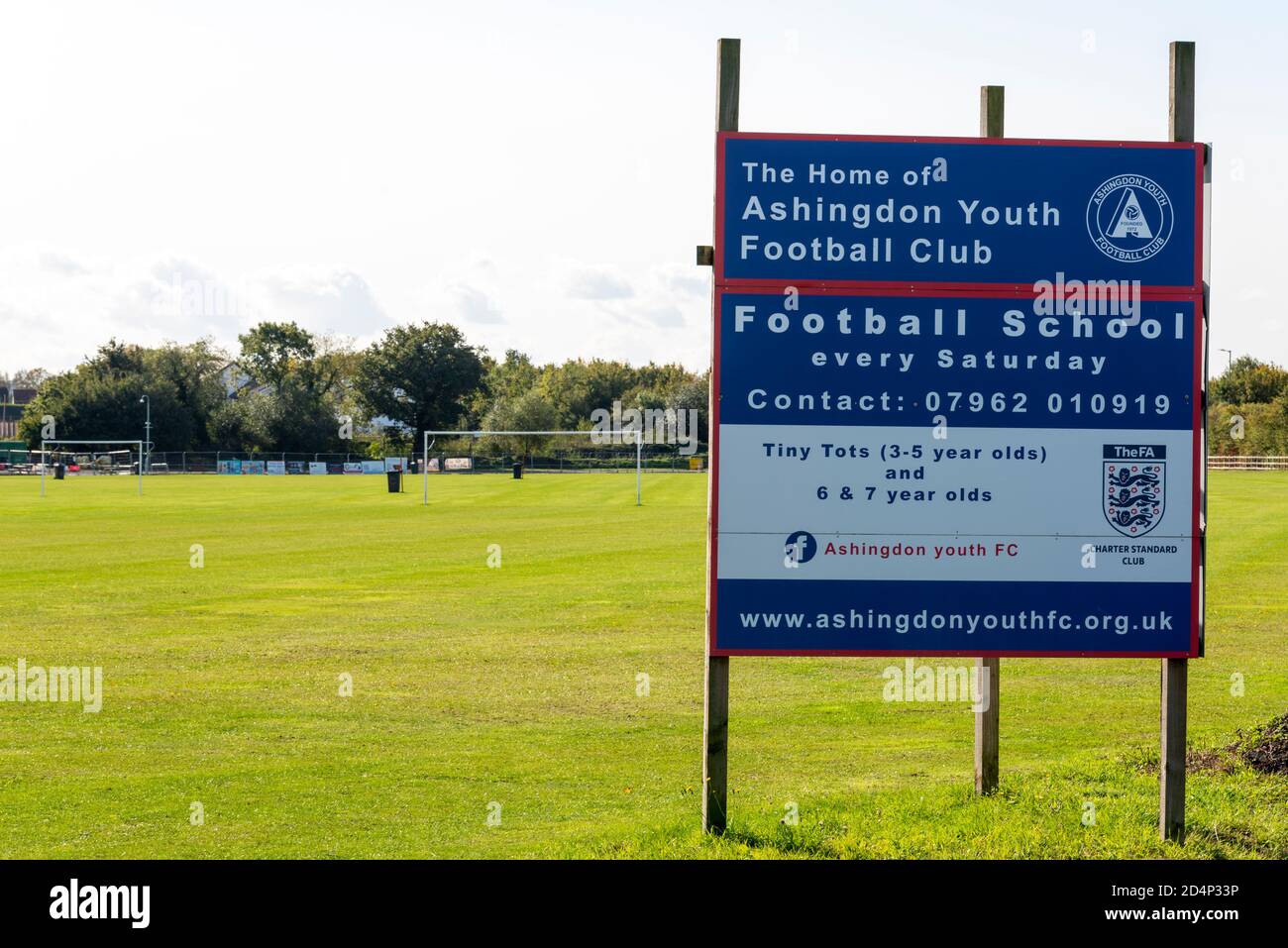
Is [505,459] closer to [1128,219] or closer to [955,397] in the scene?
[955,397]

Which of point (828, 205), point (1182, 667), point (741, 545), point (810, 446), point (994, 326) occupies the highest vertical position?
point (828, 205)

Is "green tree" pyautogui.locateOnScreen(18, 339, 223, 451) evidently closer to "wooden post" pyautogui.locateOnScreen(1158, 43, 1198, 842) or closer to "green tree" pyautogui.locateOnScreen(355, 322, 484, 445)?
"green tree" pyautogui.locateOnScreen(355, 322, 484, 445)

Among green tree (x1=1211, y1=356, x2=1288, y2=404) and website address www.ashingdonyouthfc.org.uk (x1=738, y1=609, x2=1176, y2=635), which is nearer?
website address www.ashingdonyouthfc.org.uk (x1=738, y1=609, x2=1176, y2=635)

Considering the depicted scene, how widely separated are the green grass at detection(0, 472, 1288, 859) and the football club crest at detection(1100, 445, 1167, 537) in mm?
1589

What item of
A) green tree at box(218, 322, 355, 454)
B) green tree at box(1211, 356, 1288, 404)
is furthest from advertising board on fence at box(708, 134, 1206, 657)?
Result: green tree at box(1211, 356, 1288, 404)

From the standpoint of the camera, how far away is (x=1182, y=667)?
741cm

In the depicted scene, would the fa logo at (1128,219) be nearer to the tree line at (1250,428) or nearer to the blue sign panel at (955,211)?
the blue sign panel at (955,211)

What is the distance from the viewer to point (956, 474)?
7.30 metres

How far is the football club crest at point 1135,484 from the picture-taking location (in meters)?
7.32

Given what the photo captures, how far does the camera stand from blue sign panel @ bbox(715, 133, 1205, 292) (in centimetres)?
720

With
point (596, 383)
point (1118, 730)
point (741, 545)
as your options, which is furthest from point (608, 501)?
point (596, 383)

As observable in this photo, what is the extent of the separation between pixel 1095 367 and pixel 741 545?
202 centimetres
